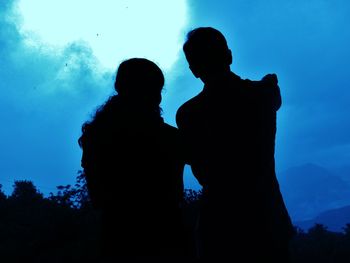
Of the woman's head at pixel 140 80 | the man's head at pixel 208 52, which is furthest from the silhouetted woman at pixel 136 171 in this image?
the man's head at pixel 208 52

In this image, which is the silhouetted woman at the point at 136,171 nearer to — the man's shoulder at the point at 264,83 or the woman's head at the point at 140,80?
the woman's head at the point at 140,80

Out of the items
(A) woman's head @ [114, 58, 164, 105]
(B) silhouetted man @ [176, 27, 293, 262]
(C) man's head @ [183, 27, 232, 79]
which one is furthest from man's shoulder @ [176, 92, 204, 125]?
(A) woman's head @ [114, 58, 164, 105]

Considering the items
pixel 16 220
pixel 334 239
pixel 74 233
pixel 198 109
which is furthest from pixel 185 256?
pixel 16 220

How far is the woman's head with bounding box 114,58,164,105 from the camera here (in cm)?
253

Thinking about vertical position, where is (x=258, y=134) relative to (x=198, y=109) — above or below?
below

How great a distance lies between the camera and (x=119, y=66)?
265 centimetres

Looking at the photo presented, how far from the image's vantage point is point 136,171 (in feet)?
7.69

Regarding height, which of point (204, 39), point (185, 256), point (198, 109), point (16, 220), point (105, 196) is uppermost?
point (16, 220)

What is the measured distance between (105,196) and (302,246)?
1399 centimetres

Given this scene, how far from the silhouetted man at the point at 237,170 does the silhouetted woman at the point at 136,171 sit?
18 centimetres

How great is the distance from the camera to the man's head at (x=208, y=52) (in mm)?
2357

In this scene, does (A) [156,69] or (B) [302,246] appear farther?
(B) [302,246]

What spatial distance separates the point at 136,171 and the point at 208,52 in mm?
813

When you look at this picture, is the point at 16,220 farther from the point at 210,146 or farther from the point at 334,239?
the point at 210,146
